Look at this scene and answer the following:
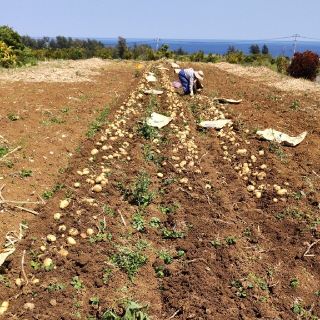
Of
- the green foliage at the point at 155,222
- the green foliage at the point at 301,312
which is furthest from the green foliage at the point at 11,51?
the green foliage at the point at 301,312

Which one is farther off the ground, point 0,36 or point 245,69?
point 0,36

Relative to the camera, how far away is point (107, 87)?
1327cm

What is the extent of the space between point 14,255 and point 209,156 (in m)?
3.79

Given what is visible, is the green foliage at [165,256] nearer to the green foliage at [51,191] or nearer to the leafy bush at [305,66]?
the green foliage at [51,191]

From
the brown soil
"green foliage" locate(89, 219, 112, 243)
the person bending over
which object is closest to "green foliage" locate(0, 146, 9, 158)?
the brown soil

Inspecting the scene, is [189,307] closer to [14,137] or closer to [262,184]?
[262,184]

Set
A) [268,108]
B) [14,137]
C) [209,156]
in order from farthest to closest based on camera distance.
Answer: [268,108], [14,137], [209,156]

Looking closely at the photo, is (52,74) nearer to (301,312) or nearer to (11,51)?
(11,51)

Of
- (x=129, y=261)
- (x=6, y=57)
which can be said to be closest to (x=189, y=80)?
(x=129, y=261)

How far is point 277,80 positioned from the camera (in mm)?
15508

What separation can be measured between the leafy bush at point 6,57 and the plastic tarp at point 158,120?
11164 mm

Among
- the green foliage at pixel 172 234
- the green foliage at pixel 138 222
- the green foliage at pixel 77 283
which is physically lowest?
the green foliage at pixel 172 234

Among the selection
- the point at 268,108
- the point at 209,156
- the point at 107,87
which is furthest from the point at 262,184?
the point at 107,87

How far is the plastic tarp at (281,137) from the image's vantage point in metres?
7.59
